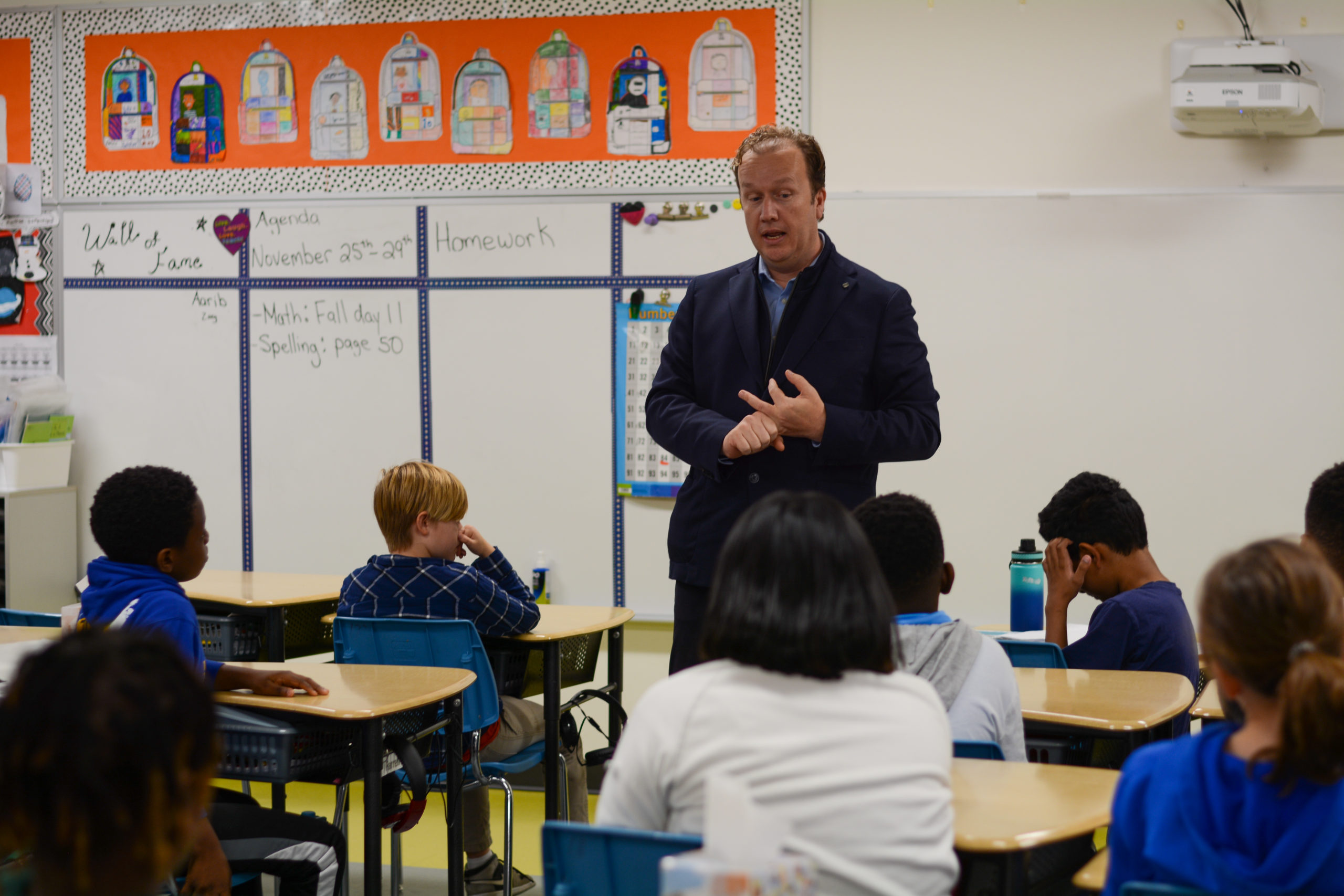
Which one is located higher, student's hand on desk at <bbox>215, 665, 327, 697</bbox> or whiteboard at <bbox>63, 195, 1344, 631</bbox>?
whiteboard at <bbox>63, 195, 1344, 631</bbox>

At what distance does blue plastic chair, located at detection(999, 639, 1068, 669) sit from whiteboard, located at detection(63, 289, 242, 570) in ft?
10.5

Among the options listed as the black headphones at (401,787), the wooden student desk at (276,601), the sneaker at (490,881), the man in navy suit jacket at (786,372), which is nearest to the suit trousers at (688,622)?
the man in navy suit jacket at (786,372)

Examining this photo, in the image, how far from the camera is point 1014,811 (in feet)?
5.01

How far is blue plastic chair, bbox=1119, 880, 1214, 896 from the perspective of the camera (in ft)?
3.81

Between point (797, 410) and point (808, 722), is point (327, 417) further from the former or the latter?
point (808, 722)

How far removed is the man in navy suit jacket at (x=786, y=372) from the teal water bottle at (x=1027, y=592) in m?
1.30

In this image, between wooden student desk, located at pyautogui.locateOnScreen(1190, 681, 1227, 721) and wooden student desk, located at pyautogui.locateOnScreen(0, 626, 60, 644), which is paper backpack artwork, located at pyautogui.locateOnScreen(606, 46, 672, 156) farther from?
wooden student desk, located at pyautogui.locateOnScreen(1190, 681, 1227, 721)

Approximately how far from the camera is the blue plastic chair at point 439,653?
2.91 meters

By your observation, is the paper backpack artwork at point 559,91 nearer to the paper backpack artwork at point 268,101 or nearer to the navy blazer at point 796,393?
the paper backpack artwork at point 268,101

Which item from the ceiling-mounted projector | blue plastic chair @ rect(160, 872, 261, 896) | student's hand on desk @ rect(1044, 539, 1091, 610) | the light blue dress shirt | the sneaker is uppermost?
the ceiling-mounted projector

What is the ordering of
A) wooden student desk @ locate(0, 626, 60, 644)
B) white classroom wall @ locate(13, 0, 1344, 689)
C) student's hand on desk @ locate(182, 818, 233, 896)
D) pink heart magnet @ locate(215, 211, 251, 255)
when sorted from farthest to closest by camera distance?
pink heart magnet @ locate(215, 211, 251, 255)
white classroom wall @ locate(13, 0, 1344, 689)
wooden student desk @ locate(0, 626, 60, 644)
student's hand on desk @ locate(182, 818, 233, 896)

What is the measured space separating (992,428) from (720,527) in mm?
2283

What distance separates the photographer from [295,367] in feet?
15.3

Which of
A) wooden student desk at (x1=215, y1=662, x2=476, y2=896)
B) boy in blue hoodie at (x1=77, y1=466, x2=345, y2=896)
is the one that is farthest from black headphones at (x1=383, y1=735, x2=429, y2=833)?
boy in blue hoodie at (x1=77, y1=466, x2=345, y2=896)
